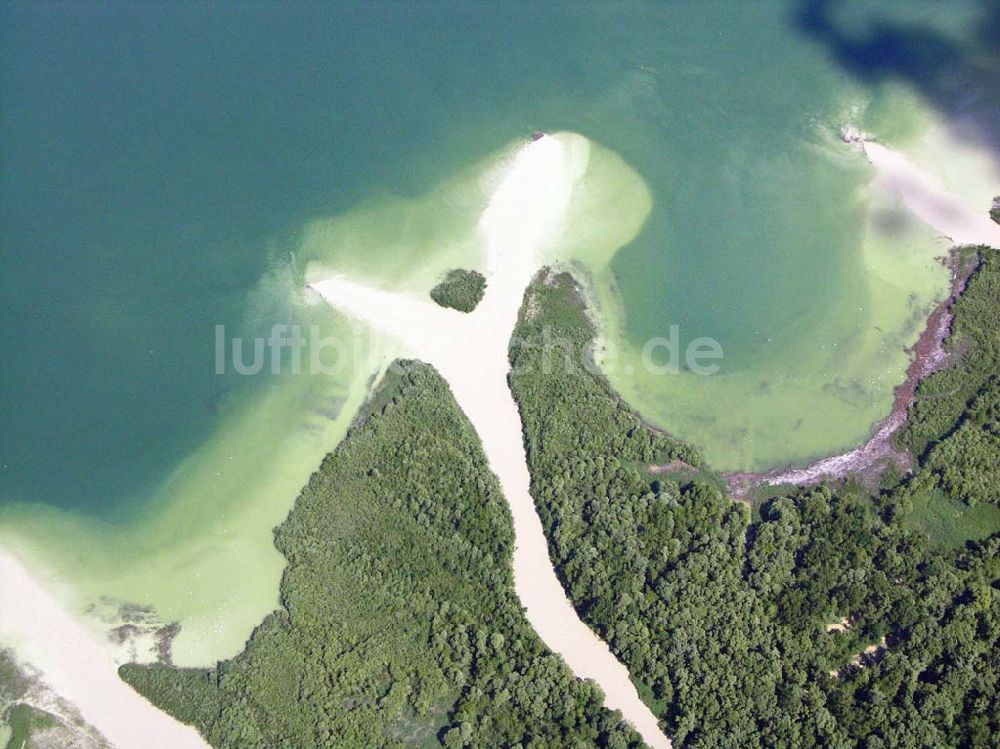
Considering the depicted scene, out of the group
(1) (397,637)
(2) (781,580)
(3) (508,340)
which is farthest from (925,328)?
(1) (397,637)

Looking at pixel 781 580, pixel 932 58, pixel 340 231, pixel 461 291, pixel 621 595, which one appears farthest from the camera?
pixel 932 58

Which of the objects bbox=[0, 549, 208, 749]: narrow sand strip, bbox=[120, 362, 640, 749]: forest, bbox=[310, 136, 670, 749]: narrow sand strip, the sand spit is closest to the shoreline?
the sand spit

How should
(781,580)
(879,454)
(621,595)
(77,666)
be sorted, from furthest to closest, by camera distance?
(879,454) < (77,666) < (781,580) < (621,595)

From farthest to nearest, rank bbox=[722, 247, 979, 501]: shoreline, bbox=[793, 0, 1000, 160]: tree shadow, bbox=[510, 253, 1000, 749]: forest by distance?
bbox=[793, 0, 1000, 160]: tree shadow → bbox=[722, 247, 979, 501]: shoreline → bbox=[510, 253, 1000, 749]: forest

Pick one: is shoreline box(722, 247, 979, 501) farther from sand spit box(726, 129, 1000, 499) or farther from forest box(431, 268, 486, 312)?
forest box(431, 268, 486, 312)

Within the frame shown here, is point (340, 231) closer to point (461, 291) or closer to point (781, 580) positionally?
point (461, 291)

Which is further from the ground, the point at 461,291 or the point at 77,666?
the point at 461,291
